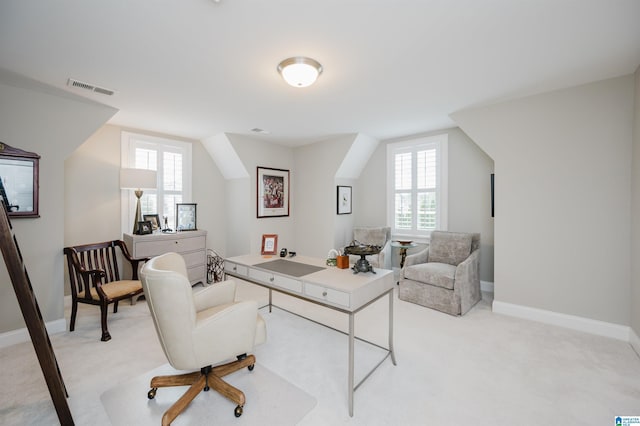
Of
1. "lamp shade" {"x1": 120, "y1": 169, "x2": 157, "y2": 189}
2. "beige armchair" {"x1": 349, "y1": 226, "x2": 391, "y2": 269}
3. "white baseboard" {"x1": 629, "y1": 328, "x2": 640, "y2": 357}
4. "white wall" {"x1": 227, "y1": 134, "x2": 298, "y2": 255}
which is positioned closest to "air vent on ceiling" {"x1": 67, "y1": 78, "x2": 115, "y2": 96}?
"lamp shade" {"x1": 120, "y1": 169, "x2": 157, "y2": 189}

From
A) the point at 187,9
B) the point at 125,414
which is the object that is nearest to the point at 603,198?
the point at 187,9

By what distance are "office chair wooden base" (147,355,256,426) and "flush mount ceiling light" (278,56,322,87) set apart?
94.8 inches

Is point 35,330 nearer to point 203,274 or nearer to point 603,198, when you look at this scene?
point 203,274

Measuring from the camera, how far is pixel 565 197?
3012mm

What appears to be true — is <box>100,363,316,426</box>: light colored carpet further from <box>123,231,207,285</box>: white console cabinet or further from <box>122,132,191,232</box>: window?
<box>122,132,191,232</box>: window

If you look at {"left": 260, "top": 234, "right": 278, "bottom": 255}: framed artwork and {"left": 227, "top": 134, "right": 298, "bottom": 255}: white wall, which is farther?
{"left": 227, "top": 134, "right": 298, "bottom": 255}: white wall

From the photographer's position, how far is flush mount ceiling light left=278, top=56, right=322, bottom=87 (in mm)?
2275

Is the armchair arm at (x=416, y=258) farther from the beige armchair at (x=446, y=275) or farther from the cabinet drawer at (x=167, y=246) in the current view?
the cabinet drawer at (x=167, y=246)

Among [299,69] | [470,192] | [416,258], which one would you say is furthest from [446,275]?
[299,69]

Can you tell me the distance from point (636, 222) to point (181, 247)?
5.43m

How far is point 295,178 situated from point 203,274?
2.66 m

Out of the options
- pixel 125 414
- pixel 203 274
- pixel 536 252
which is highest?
pixel 536 252

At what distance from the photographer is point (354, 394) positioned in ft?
6.47

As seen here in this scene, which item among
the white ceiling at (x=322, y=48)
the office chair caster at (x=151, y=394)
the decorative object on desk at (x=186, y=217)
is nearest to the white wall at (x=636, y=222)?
the white ceiling at (x=322, y=48)
